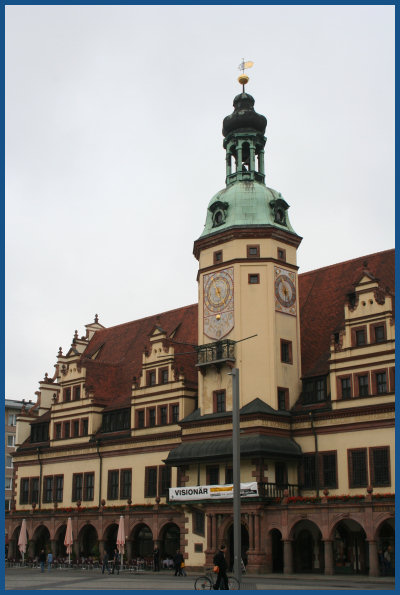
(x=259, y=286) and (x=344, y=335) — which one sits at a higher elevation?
(x=259, y=286)

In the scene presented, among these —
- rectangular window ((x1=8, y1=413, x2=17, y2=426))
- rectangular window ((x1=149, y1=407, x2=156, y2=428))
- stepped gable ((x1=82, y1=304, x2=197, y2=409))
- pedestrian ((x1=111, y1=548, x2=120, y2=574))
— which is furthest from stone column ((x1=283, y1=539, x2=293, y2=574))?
rectangular window ((x1=8, y1=413, x2=17, y2=426))

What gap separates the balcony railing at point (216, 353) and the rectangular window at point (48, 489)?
68.2 ft

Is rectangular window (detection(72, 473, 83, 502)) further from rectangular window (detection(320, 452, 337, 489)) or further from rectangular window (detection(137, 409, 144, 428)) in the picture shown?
rectangular window (detection(320, 452, 337, 489))

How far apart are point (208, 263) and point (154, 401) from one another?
10811mm

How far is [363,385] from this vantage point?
44812mm

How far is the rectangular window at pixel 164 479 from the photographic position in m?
53.7

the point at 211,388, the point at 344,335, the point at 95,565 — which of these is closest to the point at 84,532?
the point at 95,565

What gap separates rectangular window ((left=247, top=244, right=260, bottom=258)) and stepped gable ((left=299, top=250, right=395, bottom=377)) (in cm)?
614

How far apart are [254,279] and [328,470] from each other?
1250 centimetres

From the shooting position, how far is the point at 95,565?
54.7 m

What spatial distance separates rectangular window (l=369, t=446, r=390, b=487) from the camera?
4222 cm

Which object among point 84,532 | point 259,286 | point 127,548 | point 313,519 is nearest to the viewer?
point 313,519

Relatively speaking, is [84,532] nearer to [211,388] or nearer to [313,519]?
[211,388]

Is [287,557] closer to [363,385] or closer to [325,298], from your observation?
[363,385]
